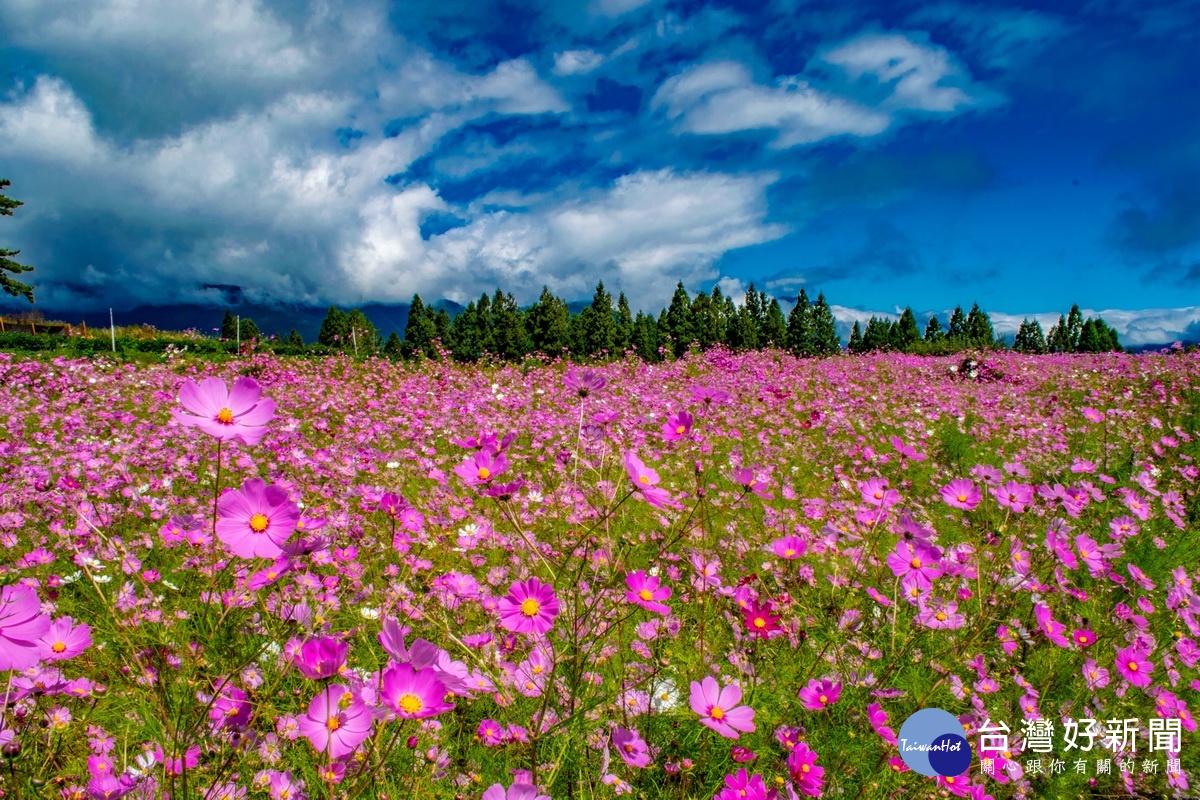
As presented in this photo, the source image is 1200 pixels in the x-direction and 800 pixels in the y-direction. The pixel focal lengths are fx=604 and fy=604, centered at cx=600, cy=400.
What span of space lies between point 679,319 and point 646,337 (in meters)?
2.32

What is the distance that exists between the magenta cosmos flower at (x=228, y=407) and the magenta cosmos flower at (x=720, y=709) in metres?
0.89

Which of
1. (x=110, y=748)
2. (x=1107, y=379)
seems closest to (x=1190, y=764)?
(x=110, y=748)

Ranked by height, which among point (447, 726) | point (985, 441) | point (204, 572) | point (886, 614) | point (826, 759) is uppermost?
point (985, 441)

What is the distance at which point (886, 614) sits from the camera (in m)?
2.03

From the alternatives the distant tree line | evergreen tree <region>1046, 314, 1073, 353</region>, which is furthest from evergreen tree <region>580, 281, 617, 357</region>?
evergreen tree <region>1046, 314, 1073, 353</region>

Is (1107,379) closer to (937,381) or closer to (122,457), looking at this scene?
(937,381)

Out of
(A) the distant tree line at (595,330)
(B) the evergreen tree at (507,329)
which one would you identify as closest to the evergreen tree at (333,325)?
(A) the distant tree line at (595,330)

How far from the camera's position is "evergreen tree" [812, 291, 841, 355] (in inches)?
1134

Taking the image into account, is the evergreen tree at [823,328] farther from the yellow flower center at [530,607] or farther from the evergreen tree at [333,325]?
the yellow flower center at [530,607]

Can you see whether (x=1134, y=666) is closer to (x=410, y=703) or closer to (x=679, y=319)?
(x=410, y=703)

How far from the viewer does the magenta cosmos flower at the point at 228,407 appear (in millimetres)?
799

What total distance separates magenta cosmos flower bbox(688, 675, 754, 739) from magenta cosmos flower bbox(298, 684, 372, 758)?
24.3 inches

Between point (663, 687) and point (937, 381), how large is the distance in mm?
9171

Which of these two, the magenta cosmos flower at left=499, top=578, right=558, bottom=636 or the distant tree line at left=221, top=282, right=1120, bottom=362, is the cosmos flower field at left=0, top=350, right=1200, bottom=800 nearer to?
the magenta cosmos flower at left=499, top=578, right=558, bottom=636
